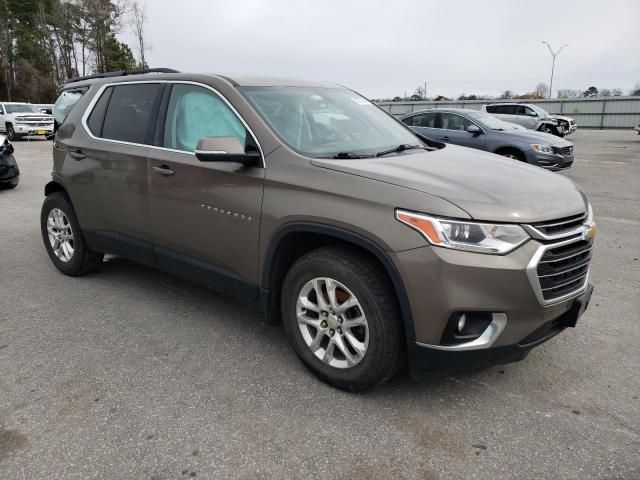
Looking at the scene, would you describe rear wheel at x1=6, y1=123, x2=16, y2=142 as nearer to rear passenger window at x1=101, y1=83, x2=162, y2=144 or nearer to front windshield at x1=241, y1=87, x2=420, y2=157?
rear passenger window at x1=101, y1=83, x2=162, y2=144

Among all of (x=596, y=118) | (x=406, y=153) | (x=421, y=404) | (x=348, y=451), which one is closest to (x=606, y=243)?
(x=406, y=153)

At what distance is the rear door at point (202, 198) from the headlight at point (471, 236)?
3.64ft

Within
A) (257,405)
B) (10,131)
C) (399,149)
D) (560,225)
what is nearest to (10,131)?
(10,131)

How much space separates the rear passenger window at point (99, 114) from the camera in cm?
427

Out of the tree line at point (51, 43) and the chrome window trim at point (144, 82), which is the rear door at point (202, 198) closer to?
the chrome window trim at point (144, 82)

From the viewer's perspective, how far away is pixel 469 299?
7.79 ft

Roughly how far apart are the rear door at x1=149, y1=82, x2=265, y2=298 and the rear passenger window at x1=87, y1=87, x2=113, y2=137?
850 millimetres

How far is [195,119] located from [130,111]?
81cm

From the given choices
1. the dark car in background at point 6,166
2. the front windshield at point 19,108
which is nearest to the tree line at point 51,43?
the front windshield at point 19,108

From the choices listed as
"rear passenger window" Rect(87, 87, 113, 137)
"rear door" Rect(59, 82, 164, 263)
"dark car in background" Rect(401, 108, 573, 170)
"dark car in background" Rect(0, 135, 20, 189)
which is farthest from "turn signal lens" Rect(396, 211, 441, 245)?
"dark car in background" Rect(0, 135, 20, 189)

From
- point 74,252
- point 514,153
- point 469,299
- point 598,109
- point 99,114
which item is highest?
point 598,109

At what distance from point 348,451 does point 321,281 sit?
2.89 feet

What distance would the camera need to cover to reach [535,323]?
2.51m

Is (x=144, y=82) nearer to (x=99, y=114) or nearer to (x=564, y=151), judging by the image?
(x=99, y=114)
